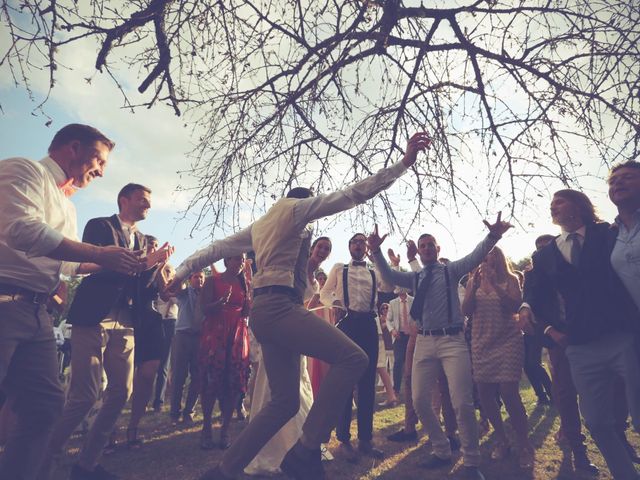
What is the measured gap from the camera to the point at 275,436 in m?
3.78

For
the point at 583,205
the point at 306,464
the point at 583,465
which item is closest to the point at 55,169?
the point at 306,464

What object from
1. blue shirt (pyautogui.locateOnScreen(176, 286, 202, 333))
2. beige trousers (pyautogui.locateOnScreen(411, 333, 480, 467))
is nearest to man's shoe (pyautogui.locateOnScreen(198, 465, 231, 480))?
beige trousers (pyautogui.locateOnScreen(411, 333, 480, 467))

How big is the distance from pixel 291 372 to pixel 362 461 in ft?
5.94

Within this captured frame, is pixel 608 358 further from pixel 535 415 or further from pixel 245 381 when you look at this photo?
pixel 535 415

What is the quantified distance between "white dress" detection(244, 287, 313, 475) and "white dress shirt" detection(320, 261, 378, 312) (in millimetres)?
951

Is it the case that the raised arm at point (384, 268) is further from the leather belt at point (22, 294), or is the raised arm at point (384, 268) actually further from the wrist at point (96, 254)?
the leather belt at point (22, 294)

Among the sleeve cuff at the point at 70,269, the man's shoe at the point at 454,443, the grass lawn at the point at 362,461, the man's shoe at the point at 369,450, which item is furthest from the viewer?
the man's shoe at the point at 454,443

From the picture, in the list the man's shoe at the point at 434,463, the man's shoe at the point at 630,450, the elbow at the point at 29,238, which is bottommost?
the man's shoe at the point at 630,450

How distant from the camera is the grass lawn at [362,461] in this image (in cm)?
349

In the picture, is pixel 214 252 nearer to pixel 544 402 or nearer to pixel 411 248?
pixel 411 248

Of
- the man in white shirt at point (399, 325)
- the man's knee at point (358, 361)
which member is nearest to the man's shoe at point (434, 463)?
the man's knee at point (358, 361)

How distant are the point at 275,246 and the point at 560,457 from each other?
11.4 feet

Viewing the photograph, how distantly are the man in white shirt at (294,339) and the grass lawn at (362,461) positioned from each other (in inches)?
47.0

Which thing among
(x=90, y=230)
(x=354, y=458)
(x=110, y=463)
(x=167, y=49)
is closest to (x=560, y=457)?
(x=354, y=458)
